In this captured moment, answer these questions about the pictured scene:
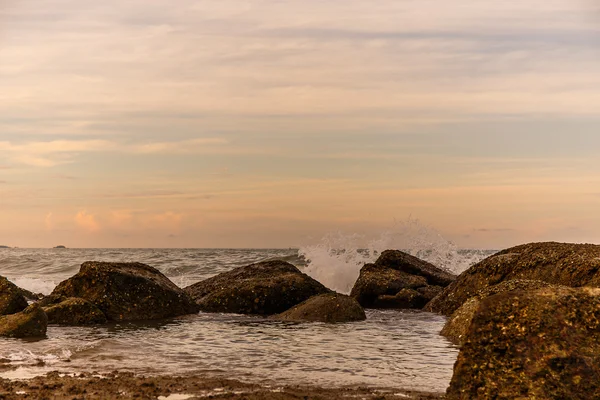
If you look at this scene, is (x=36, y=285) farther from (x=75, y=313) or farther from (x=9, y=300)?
(x=75, y=313)

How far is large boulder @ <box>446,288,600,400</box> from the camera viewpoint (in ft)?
19.0

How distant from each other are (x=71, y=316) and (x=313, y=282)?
584 cm

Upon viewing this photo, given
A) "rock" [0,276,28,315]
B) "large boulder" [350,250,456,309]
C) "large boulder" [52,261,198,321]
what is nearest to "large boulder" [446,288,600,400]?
"large boulder" [52,261,198,321]

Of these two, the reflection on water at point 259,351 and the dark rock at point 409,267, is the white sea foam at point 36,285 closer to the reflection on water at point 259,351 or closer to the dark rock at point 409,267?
the reflection on water at point 259,351

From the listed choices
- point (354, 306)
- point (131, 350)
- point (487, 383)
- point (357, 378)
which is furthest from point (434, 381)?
point (354, 306)

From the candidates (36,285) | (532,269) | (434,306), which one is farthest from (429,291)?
(36,285)

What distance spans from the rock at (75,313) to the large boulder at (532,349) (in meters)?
9.11

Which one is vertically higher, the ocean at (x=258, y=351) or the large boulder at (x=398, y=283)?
the large boulder at (x=398, y=283)

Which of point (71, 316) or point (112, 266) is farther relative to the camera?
point (112, 266)

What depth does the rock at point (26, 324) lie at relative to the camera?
1107 centimetres

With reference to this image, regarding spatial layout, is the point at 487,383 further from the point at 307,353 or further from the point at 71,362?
the point at 71,362

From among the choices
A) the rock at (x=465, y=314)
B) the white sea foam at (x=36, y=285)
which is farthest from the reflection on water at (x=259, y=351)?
the white sea foam at (x=36, y=285)

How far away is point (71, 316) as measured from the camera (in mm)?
13102

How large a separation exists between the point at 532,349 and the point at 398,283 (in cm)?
1181
